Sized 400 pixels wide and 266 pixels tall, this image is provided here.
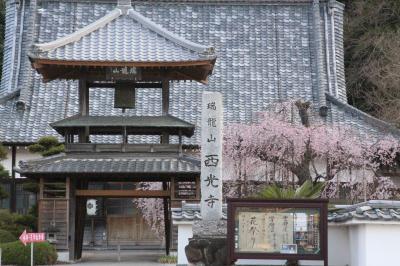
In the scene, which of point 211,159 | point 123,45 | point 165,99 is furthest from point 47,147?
point 211,159

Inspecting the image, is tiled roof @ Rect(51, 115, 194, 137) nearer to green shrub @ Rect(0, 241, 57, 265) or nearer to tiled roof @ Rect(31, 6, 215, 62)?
tiled roof @ Rect(31, 6, 215, 62)

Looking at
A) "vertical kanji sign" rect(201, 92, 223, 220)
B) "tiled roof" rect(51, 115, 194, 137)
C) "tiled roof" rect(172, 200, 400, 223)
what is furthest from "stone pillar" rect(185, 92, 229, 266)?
"tiled roof" rect(51, 115, 194, 137)

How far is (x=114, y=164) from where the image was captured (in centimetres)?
2186

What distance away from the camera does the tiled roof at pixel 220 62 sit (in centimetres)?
2934

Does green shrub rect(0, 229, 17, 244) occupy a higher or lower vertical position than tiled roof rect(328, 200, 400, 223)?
lower

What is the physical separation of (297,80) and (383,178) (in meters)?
6.77

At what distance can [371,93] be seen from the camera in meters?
33.8

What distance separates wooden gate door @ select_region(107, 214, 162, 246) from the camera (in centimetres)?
2980

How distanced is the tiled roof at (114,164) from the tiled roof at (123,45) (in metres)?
2.56

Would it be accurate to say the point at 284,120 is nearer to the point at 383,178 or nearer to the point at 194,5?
the point at 383,178

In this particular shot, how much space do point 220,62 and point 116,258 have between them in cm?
1058

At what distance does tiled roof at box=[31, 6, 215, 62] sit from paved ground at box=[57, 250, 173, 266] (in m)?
5.30

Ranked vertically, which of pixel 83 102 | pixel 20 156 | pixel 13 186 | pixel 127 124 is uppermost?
pixel 83 102

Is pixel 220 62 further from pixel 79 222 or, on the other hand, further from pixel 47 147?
pixel 79 222
